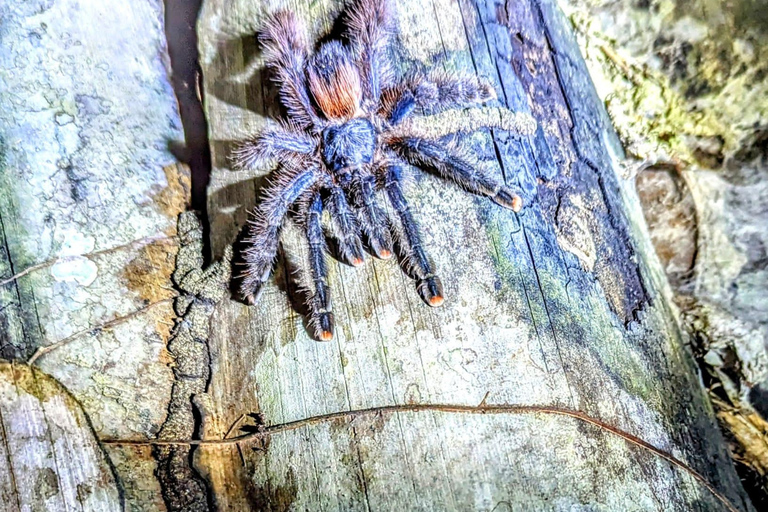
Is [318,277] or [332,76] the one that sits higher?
[332,76]

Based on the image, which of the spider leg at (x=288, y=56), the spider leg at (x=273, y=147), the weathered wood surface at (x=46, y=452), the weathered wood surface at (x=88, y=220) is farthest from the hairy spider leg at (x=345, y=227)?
the weathered wood surface at (x=46, y=452)

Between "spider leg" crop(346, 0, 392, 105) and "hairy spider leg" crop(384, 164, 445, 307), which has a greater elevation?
"spider leg" crop(346, 0, 392, 105)

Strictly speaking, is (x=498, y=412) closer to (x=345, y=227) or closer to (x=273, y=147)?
(x=345, y=227)

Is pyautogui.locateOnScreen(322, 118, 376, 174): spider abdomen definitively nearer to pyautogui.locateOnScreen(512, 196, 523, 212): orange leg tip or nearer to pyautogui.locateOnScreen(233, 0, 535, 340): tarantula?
pyautogui.locateOnScreen(233, 0, 535, 340): tarantula

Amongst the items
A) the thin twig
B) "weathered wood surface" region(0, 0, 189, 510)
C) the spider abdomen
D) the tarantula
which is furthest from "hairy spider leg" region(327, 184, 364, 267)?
"weathered wood surface" region(0, 0, 189, 510)

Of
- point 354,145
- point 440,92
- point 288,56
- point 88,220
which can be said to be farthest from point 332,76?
point 88,220

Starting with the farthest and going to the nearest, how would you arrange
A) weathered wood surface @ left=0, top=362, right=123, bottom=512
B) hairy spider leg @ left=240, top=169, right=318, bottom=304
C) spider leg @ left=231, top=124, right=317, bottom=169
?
spider leg @ left=231, top=124, right=317, bottom=169 < hairy spider leg @ left=240, top=169, right=318, bottom=304 < weathered wood surface @ left=0, top=362, right=123, bottom=512
